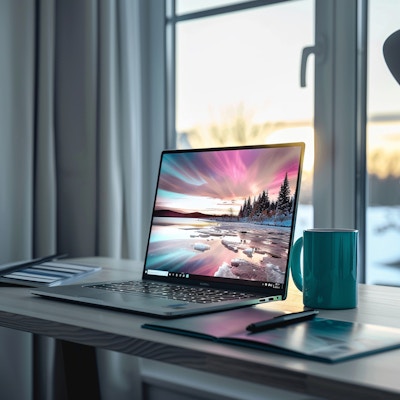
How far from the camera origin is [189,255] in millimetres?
1187

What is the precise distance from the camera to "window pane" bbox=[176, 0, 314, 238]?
5.76 ft

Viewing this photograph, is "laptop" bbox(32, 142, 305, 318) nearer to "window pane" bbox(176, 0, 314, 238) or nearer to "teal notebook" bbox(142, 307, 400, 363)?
"teal notebook" bbox(142, 307, 400, 363)

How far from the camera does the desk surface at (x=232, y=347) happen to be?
64 cm

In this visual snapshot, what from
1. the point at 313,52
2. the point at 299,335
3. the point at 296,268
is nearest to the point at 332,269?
the point at 296,268

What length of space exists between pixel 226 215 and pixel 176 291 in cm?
17

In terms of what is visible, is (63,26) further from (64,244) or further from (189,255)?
(189,255)

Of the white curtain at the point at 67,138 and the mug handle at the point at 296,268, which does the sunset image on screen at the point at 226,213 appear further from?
the white curtain at the point at 67,138

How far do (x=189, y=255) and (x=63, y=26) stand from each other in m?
0.96

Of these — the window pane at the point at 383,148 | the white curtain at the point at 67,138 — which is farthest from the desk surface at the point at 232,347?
the white curtain at the point at 67,138

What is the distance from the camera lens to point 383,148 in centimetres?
161

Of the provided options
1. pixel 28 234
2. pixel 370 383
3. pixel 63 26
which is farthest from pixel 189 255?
pixel 63 26

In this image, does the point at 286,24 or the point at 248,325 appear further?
the point at 286,24

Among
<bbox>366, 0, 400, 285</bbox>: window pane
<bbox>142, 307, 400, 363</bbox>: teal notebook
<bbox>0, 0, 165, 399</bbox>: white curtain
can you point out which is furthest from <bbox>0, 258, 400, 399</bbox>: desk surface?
<bbox>0, 0, 165, 399</bbox>: white curtain

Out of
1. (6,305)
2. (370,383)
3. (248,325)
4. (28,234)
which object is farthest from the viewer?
(28,234)
